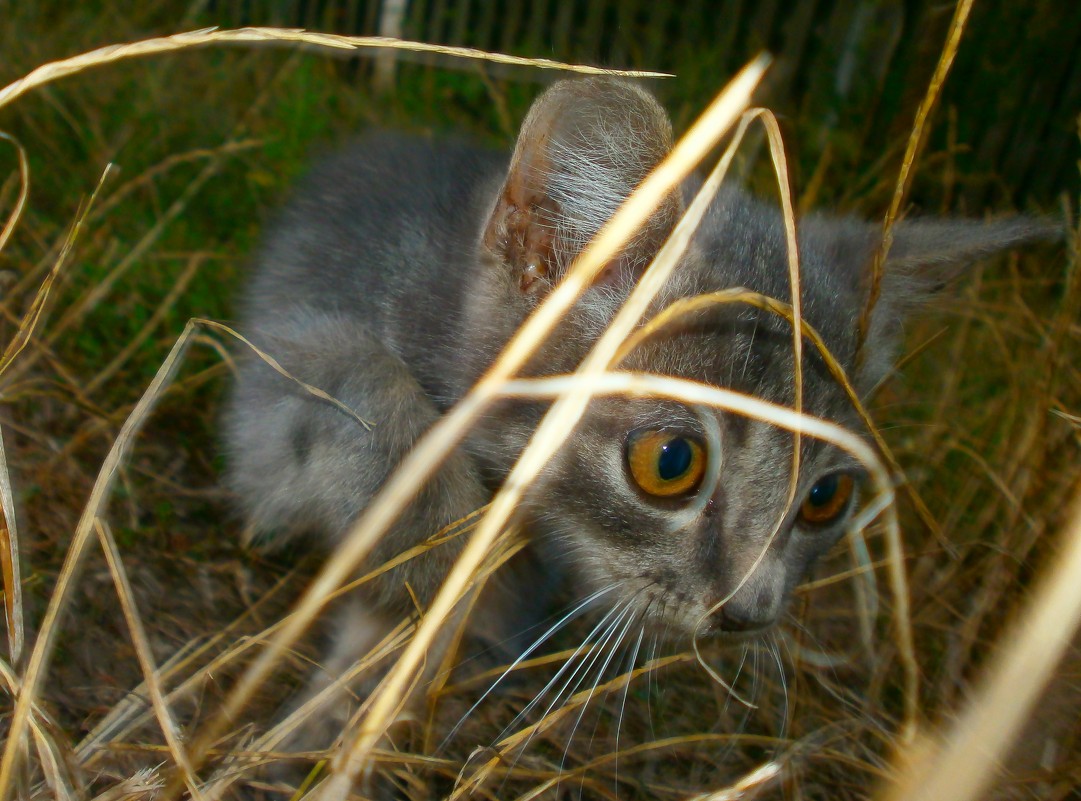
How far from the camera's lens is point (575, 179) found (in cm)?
145

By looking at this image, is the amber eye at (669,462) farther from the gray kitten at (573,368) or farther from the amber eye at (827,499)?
the amber eye at (827,499)

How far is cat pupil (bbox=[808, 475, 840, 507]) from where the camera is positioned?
1653 millimetres

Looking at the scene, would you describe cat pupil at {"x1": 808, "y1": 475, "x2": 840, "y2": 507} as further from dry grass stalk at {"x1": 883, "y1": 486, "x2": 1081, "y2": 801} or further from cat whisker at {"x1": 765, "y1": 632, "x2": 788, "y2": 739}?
dry grass stalk at {"x1": 883, "y1": 486, "x2": 1081, "y2": 801}

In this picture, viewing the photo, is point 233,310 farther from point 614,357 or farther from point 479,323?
point 614,357

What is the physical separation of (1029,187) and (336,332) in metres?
3.85

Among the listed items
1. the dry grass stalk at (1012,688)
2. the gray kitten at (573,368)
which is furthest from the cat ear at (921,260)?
the dry grass stalk at (1012,688)

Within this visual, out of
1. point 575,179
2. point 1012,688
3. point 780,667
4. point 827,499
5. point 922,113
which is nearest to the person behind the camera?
point 1012,688

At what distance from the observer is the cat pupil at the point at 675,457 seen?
1.47 metres

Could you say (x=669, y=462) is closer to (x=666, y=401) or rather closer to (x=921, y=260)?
(x=666, y=401)

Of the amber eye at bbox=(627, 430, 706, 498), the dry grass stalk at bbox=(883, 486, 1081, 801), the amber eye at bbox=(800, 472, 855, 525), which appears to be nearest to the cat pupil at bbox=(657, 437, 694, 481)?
the amber eye at bbox=(627, 430, 706, 498)

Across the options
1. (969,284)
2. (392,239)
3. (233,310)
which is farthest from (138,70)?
(969,284)

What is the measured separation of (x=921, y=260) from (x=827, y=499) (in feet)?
1.55

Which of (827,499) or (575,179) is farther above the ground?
(575,179)

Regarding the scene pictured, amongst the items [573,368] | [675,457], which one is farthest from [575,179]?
[675,457]
